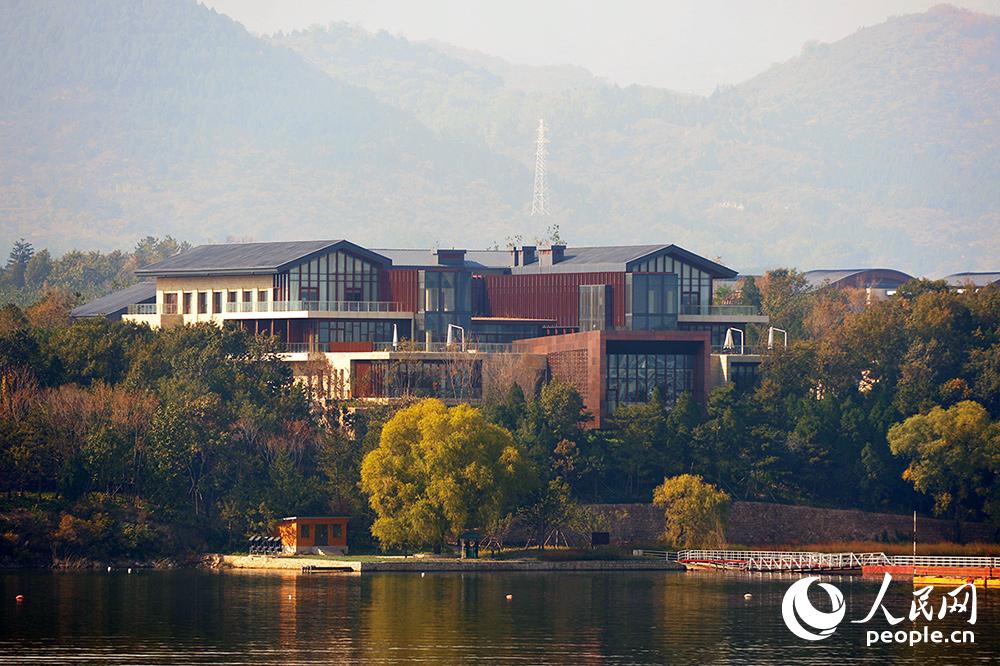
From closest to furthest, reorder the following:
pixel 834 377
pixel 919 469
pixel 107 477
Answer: pixel 107 477
pixel 919 469
pixel 834 377

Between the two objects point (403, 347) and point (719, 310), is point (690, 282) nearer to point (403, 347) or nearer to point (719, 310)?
point (719, 310)

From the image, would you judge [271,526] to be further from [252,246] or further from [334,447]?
[252,246]

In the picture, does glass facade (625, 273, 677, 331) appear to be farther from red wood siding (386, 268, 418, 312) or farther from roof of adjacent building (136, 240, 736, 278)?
red wood siding (386, 268, 418, 312)

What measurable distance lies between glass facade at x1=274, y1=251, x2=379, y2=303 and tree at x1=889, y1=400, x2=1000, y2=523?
4127cm

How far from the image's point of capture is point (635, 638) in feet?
269

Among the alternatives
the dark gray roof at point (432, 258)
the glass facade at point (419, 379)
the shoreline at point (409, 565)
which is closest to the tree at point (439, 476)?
the shoreline at point (409, 565)

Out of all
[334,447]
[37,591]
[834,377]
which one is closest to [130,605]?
[37,591]

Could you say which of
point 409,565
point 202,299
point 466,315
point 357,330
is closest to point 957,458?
point 409,565

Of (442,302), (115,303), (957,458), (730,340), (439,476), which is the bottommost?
(439,476)

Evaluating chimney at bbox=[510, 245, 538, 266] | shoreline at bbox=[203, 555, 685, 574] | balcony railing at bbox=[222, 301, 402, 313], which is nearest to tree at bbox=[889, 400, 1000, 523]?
shoreline at bbox=[203, 555, 685, 574]

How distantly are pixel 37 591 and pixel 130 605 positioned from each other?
7707mm

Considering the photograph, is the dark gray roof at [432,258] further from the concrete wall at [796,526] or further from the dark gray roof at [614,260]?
the concrete wall at [796,526]

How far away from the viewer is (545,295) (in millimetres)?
148750

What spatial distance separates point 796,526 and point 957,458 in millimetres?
10984
